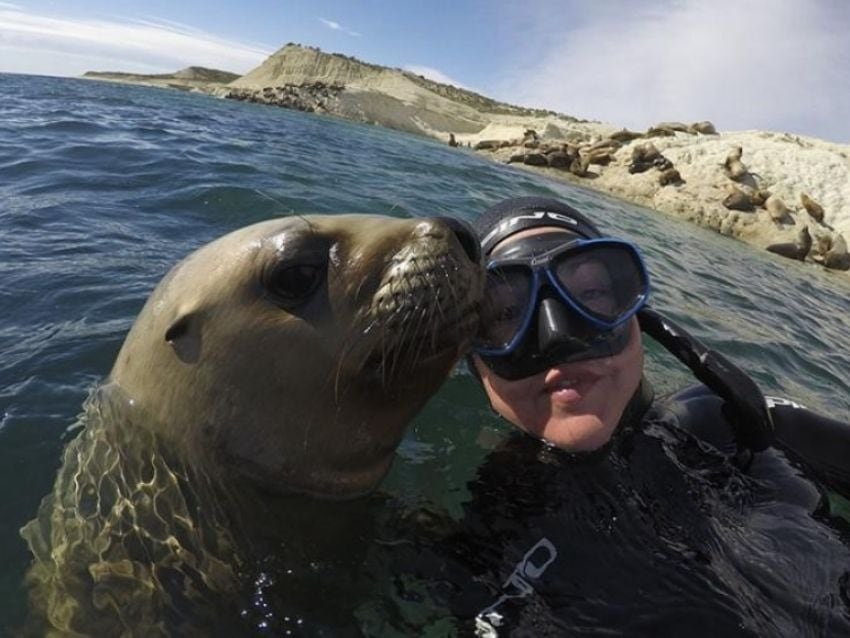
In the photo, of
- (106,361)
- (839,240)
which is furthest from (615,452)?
(839,240)

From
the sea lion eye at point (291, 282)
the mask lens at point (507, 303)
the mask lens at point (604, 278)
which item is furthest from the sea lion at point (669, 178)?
the sea lion eye at point (291, 282)

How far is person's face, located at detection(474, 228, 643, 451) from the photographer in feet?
10.0

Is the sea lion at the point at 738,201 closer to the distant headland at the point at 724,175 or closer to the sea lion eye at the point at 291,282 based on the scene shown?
the distant headland at the point at 724,175

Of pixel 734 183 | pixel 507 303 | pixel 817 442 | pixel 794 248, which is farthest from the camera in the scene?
pixel 734 183

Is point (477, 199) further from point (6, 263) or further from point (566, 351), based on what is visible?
point (566, 351)

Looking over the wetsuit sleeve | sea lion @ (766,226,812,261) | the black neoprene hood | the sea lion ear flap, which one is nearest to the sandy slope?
sea lion @ (766,226,812,261)

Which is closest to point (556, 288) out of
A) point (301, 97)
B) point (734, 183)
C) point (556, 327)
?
point (556, 327)

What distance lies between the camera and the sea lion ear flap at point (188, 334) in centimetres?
242

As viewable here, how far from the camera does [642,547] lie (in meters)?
2.74

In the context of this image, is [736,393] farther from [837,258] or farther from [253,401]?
[837,258]

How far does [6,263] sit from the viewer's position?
18.4 feet

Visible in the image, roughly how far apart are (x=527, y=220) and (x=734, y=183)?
2260 centimetres

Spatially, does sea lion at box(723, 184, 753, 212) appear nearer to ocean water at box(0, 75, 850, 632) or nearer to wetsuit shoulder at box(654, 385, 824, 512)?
ocean water at box(0, 75, 850, 632)

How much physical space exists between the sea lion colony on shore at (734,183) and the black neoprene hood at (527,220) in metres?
17.8
